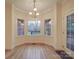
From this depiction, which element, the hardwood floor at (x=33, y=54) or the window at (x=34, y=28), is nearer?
the hardwood floor at (x=33, y=54)

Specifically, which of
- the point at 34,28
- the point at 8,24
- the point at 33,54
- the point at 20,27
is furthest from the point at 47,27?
the point at 33,54

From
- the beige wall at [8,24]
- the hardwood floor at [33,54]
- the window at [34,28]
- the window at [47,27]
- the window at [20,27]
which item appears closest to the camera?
the hardwood floor at [33,54]

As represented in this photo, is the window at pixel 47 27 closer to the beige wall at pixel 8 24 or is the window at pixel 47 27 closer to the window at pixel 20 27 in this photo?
the window at pixel 20 27

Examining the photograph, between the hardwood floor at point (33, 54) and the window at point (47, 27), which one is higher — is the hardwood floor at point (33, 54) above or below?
below

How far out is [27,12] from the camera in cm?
1062

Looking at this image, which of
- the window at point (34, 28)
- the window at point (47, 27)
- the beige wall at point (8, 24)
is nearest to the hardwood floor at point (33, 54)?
the beige wall at point (8, 24)

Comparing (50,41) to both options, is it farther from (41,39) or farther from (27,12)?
(27,12)

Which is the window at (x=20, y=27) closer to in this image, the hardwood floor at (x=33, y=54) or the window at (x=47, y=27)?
the window at (x=47, y=27)

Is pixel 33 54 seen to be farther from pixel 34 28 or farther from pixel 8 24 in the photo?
pixel 34 28

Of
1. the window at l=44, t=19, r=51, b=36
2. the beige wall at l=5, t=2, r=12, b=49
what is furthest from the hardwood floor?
the window at l=44, t=19, r=51, b=36

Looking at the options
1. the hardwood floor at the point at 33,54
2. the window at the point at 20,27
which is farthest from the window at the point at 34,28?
the hardwood floor at the point at 33,54

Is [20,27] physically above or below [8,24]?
below

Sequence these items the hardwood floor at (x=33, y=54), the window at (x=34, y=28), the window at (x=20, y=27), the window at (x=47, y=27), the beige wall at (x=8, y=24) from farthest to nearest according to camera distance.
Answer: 1. the window at (x=34, y=28)
2. the window at (x=20, y=27)
3. the window at (x=47, y=27)
4. the beige wall at (x=8, y=24)
5. the hardwood floor at (x=33, y=54)

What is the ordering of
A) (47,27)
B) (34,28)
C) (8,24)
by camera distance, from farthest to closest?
(34,28)
(47,27)
(8,24)
